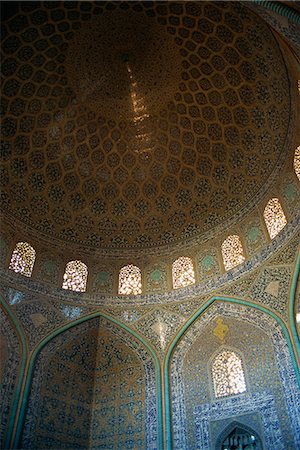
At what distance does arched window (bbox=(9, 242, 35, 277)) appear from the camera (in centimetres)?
1409

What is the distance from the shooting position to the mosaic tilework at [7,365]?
Result: 1118 cm

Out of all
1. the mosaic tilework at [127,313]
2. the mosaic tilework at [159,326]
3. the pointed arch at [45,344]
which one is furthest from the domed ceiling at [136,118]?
the pointed arch at [45,344]

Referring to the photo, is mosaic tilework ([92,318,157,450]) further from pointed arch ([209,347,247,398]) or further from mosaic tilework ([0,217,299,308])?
pointed arch ([209,347,247,398])

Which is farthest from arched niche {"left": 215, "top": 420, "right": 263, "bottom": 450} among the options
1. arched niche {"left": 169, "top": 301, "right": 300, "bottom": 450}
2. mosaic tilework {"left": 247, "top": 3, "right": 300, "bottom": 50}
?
mosaic tilework {"left": 247, "top": 3, "right": 300, "bottom": 50}

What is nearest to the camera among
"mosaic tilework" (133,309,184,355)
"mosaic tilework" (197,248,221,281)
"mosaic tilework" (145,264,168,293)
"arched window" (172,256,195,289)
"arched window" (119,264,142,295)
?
"mosaic tilework" (133,309,184,355)

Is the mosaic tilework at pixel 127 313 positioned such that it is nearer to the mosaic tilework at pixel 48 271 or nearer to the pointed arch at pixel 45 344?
the pointed arch at pixel 45 344

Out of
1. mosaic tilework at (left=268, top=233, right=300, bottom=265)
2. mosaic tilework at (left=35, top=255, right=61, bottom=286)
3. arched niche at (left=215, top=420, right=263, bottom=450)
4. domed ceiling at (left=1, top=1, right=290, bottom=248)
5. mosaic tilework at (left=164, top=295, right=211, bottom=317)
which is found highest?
domed ceiling at (left=1, top=1, right=290, bottom=248)

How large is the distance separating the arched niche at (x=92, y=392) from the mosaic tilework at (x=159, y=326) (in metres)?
0.39

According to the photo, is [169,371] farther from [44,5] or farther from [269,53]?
[44,5]

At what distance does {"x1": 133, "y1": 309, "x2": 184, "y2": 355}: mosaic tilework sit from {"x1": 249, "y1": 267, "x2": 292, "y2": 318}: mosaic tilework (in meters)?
2.50

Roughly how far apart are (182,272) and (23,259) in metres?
5.24

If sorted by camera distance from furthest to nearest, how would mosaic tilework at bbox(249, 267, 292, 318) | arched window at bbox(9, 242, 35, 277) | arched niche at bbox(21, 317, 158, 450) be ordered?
arched window at bbox(9, 242, 35, 277), mosaic tilework at bbox(249, 267, 292, 318), arched niche at bbox(21, 317, 158, 450)

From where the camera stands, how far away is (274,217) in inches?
545

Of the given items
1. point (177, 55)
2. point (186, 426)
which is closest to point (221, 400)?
point (186, 426)
